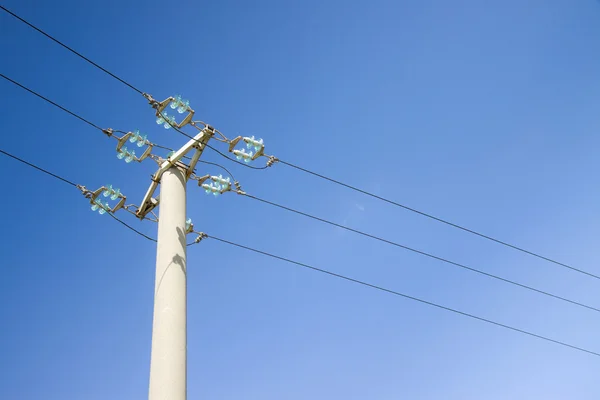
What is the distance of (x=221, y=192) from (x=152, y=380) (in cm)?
389

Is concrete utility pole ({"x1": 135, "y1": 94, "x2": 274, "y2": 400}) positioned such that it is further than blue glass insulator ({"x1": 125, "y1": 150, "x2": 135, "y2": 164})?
A: No

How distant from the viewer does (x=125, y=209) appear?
30.2 feet

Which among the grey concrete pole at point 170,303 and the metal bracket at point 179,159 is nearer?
the grey concrete pole at point 170,303

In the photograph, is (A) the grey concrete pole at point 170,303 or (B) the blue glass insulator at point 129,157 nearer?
(A) the grey concrete pole at point 170,303

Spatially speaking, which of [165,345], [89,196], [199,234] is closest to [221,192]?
[199,234]

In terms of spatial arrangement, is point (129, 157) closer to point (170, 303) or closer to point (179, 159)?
point (179, 159)

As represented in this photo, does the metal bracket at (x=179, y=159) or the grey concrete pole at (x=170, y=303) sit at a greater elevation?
the metal bracket at (x=179, y=159)

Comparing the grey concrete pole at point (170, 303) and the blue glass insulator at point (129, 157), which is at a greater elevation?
the blue glass insulator at point (129, 157)

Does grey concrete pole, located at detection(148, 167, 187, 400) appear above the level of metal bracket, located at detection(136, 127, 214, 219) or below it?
below

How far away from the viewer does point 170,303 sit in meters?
6.83

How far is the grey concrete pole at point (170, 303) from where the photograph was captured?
627cm

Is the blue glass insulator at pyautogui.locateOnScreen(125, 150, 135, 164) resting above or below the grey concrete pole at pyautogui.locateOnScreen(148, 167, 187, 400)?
above

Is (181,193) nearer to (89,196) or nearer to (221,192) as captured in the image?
(221,192)

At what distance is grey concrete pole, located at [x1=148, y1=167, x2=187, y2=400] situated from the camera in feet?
A: 20.6
